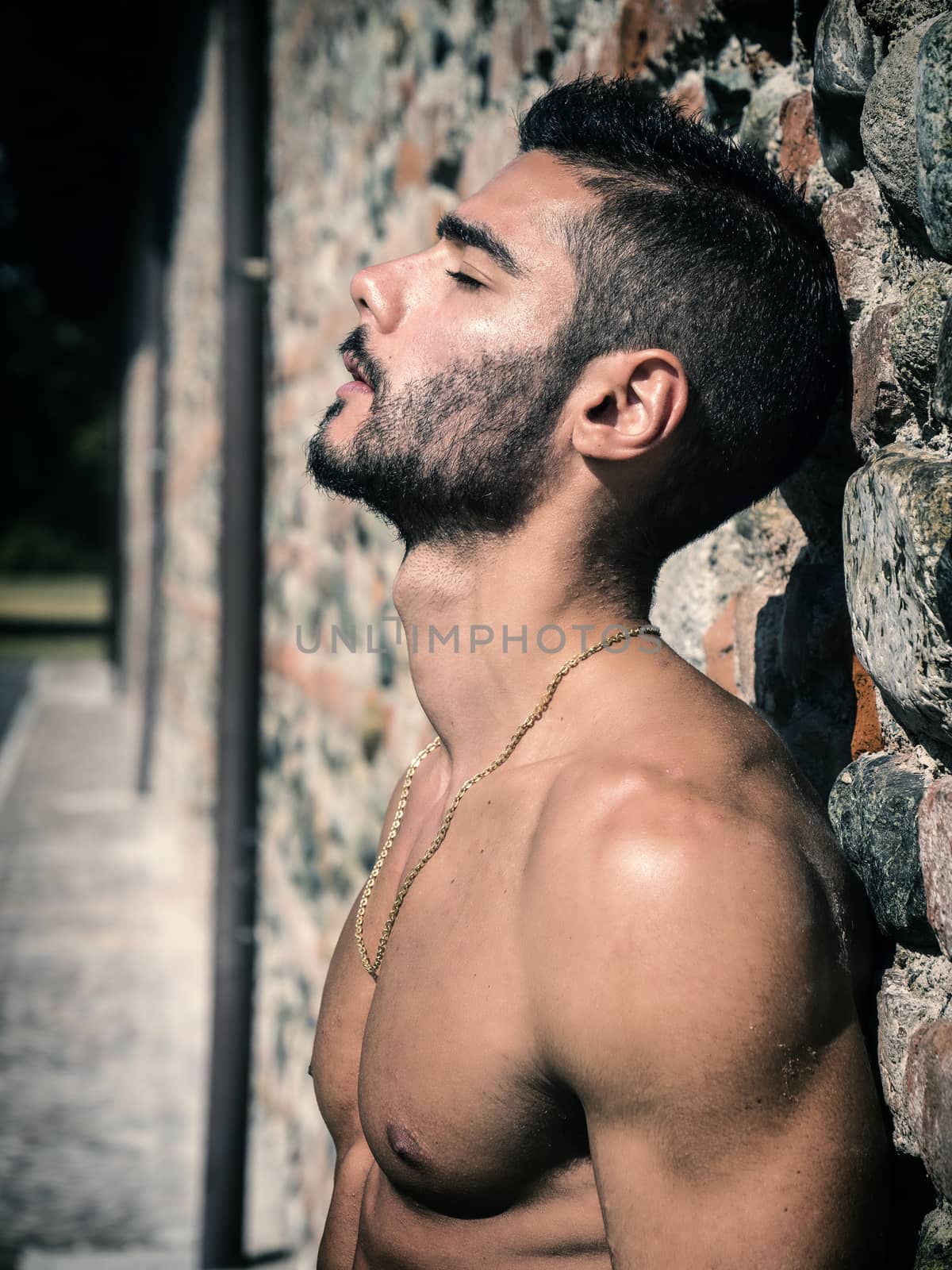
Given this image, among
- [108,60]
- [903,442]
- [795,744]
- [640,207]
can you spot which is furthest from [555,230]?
[108,60]

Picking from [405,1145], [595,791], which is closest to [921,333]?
[595,791]

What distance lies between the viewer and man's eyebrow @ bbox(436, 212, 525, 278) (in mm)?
1375

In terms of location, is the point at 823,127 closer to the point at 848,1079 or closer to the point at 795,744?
the point at 795,744

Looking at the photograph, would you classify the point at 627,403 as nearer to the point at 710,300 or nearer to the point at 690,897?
the point at 710,300

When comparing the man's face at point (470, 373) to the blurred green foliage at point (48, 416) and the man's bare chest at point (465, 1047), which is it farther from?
the blurred green foliage at point (48, 416)

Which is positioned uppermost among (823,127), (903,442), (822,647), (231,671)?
(823,127)

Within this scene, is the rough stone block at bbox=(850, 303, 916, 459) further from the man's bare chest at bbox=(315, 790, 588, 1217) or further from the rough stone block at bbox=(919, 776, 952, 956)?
the man's bare chest at bbox=(315, 790, 588, 1217)

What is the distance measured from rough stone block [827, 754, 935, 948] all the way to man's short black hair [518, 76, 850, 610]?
13.4 inches

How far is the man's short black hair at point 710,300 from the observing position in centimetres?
131

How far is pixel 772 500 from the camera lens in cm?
156

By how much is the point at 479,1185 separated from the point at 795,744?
0.62 metres

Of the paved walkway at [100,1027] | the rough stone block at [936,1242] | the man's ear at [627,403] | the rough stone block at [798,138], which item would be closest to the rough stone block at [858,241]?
the rough stone block at [798,138]

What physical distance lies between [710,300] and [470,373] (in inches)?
10.4

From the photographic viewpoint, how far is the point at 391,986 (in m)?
1.36
